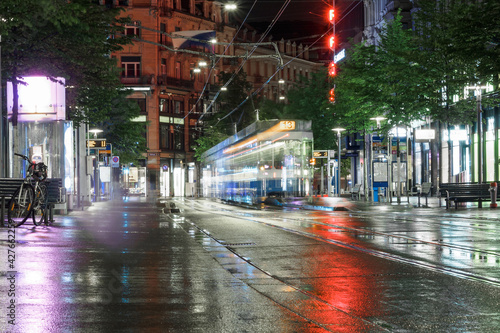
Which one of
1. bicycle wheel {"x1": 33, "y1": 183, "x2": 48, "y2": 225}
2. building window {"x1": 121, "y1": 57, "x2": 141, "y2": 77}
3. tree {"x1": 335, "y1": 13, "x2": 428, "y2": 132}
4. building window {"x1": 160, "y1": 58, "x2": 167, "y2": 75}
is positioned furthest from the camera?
building window {"x1": 160, "y1": 58, "x2": 167, "y2": 75}

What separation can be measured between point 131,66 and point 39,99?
6494 centimetres

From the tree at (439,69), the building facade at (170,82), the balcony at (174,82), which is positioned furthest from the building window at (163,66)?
the tree at (439,69)

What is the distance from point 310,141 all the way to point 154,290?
24.3 meters

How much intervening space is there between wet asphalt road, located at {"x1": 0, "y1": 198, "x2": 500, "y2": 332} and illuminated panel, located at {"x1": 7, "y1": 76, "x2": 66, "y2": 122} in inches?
313

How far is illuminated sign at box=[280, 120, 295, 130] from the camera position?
31609mm

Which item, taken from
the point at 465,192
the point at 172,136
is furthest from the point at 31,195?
the point at 172,136

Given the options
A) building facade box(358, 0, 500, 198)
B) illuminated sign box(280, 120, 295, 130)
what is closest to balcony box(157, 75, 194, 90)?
building facade box(358, 0, 500, 198)

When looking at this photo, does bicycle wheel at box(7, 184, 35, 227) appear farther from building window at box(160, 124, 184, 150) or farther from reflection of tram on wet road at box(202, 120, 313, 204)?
building window at box(160, 124, 184, 150)

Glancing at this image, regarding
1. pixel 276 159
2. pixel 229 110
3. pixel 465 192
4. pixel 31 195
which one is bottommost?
pixel 465 192

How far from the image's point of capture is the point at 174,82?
89.9 m

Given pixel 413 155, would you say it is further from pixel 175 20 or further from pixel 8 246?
pixel 8 246

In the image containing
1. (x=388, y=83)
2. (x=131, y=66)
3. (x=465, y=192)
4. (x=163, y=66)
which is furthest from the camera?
(x=163, y=66)

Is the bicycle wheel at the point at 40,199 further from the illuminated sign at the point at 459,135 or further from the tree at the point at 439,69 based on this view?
the illuminated sign at the point at 459,135

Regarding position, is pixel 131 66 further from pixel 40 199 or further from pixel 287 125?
pixel 40 199
